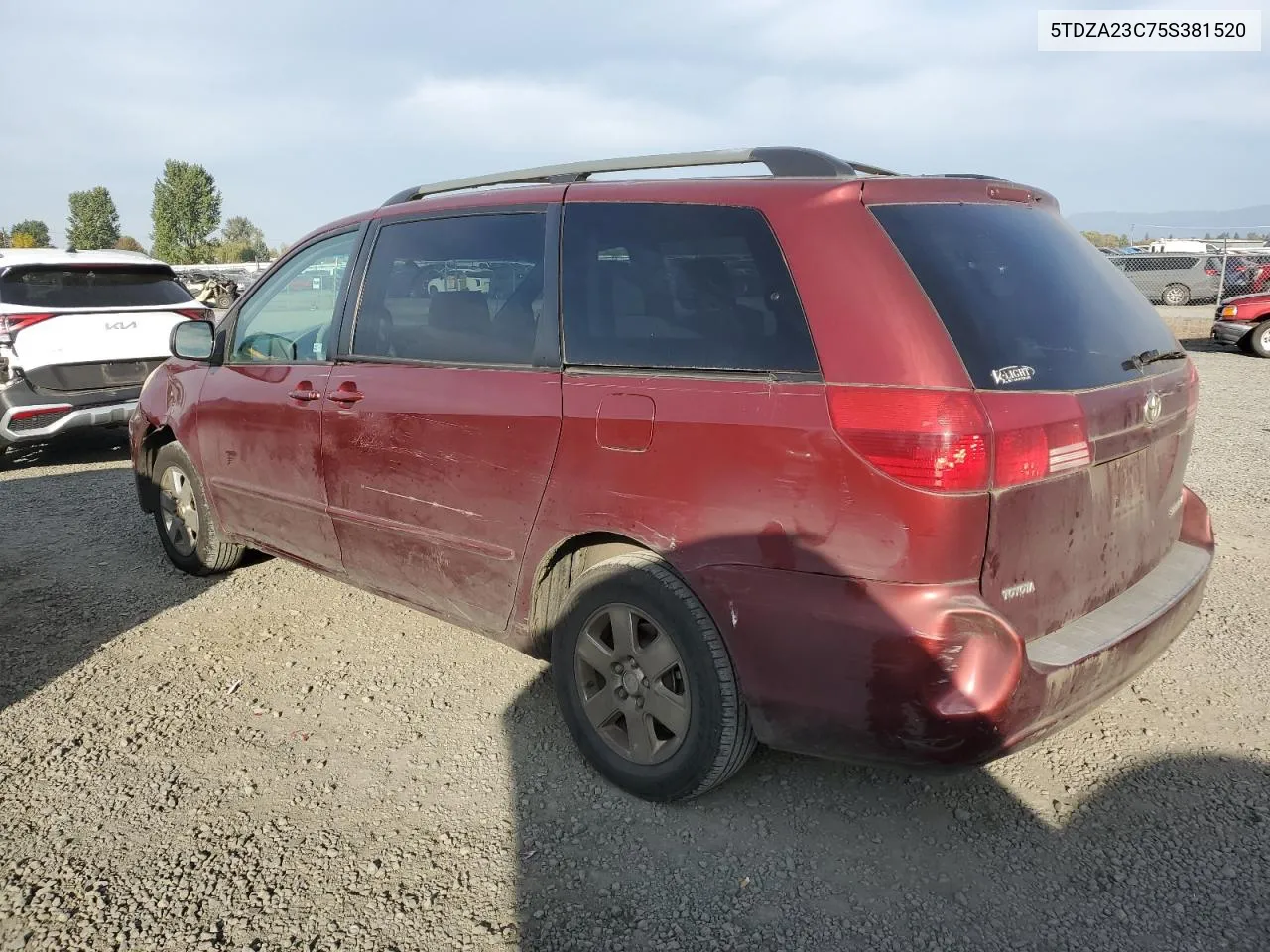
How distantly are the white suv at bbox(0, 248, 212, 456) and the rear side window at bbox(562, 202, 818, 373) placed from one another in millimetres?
5532

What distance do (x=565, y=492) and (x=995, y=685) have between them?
1.31m

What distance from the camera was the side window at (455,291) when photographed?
10.2 feet

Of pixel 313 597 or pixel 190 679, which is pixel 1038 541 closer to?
pixel 190 679

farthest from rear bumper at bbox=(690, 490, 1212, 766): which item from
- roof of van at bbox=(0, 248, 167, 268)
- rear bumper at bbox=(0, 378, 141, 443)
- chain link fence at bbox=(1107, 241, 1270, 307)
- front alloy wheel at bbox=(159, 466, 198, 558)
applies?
chain link fence at bbox=(1107, 241, 1270, 307)

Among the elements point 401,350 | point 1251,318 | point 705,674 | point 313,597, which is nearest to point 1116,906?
point 705,674

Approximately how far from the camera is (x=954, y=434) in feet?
7.16

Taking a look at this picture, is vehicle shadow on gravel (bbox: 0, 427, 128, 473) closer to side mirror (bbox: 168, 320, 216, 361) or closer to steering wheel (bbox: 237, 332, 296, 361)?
side mirror (bbox: 168, 320, 216, 361)

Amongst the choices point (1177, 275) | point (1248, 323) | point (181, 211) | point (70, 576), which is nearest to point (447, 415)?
point (70, 576)

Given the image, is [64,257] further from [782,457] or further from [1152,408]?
[1152,408]

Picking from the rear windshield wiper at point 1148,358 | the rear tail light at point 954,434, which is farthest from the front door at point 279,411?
the rear windshield wiper at point 1148,358

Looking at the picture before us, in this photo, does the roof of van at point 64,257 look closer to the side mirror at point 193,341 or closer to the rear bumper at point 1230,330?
the side mirror at point 193,341

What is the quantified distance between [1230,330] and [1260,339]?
438 mm

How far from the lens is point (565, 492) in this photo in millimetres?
2838

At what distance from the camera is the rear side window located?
2.51 m
